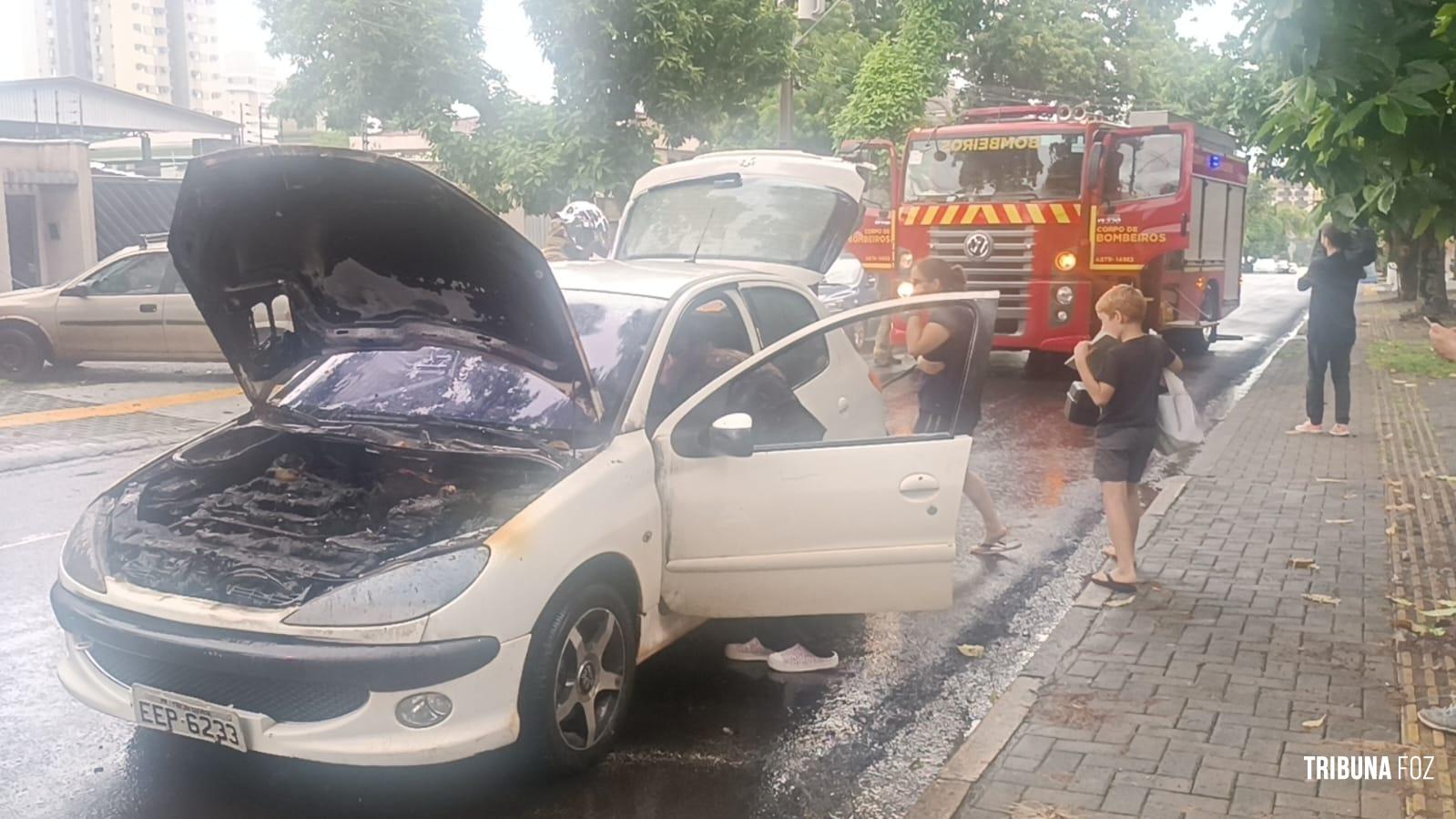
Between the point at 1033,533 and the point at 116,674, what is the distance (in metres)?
5.39

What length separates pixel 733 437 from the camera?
4609 mm

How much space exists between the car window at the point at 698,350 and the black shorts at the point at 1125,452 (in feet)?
6.16

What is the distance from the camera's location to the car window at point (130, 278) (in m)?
14.4

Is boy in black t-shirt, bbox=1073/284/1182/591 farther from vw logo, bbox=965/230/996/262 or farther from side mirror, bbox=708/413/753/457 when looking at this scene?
vw logo, bbox=965/230/996/262

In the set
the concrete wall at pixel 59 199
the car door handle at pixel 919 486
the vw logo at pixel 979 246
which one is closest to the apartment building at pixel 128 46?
the concrete wall at pixel 59 199

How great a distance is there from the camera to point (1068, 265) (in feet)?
46.7

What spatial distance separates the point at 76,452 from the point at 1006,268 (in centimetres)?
961

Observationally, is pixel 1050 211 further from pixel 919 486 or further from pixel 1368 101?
pixel 919 486

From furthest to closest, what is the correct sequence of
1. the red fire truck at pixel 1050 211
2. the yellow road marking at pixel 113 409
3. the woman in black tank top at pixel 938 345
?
the red fire truck at pixel 1050 211 → the yellow road marking at pixel 113 409 → the woman in black tank top at pixel 938 345

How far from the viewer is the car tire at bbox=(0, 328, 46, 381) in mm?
14430

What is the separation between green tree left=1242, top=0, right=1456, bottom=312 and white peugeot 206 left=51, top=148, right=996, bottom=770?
1603mm

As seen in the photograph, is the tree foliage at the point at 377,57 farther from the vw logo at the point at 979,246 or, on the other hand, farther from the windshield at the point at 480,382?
the windshield at the point at 480,382

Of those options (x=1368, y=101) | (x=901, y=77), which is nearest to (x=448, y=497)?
(x=1368, y=101)

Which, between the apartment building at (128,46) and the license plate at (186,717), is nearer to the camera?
the license plate at (186,717)
